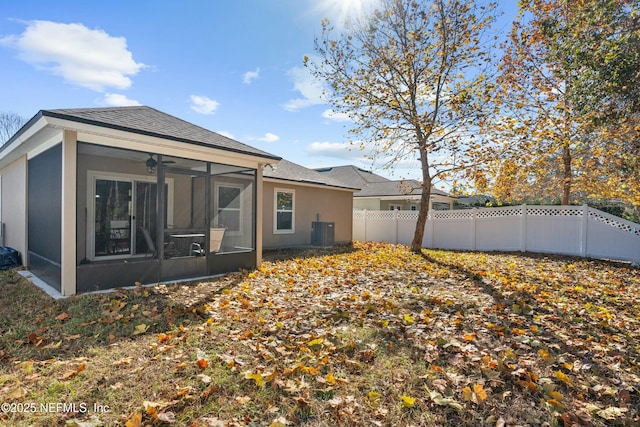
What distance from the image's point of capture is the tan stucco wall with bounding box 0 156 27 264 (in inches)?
314

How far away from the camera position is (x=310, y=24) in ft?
35.1

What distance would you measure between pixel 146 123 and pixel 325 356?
5549mm

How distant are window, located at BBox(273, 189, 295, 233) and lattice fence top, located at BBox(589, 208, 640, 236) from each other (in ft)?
33.2

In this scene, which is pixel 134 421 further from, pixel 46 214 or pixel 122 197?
pixel 122 197

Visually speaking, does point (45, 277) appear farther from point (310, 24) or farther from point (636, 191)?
point (636, 191)

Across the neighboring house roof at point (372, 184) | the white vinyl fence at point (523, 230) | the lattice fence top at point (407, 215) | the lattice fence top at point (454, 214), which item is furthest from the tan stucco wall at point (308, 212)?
the lattice fence top at point (454, 214)

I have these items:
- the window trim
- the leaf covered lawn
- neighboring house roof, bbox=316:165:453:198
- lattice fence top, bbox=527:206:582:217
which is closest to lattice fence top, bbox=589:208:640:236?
lattice fence top, bbox=527:206:582:217

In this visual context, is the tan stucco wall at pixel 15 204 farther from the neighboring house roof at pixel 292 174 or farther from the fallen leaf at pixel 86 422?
the fallen leaf at pixel 86 422

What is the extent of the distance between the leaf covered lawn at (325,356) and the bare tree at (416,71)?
6463 millimetres

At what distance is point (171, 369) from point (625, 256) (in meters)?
12.9

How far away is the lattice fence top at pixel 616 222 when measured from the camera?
9969mm

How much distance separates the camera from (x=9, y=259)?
8.27 m

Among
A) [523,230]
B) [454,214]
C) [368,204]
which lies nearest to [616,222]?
[523,230]

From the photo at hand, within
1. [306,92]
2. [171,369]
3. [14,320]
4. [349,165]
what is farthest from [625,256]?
[349,165]
